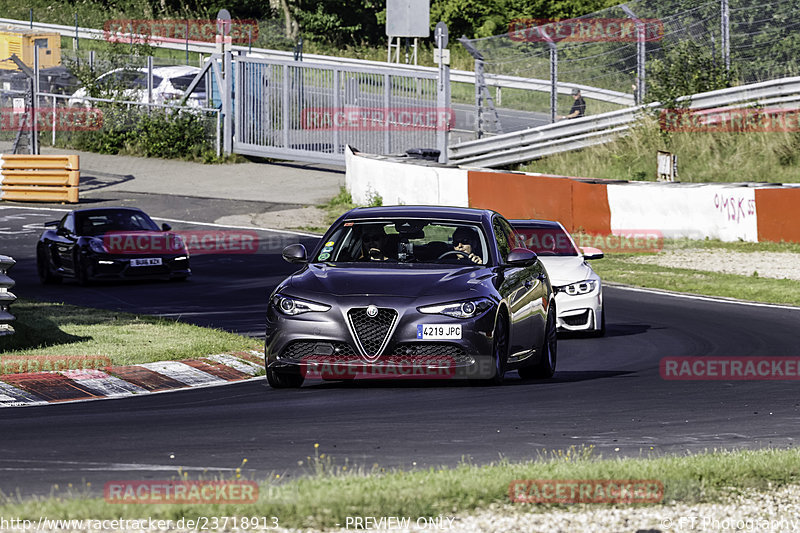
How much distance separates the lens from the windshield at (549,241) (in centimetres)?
1667

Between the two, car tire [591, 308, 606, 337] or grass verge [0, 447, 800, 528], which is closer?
grass verge [0, 447, 800, 528]

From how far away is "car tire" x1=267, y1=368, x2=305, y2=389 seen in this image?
36.5 ft

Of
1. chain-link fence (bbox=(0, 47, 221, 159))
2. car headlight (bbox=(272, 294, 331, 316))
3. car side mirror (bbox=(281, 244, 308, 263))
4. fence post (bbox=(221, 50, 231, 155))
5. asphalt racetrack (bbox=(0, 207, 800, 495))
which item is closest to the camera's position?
asphalt racetrack (bbox=(0, 207, 800, 495))

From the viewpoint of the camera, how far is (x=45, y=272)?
75.0 feet

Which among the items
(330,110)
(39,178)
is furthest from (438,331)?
(330,110)

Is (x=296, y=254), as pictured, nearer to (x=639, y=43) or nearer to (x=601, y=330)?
(x=601, y=330)

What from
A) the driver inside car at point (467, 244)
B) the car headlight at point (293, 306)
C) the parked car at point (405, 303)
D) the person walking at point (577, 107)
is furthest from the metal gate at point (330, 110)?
the car headlight at point (293, 306)

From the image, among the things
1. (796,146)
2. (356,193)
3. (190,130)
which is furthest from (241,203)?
(796,146)

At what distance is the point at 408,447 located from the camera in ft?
27.3

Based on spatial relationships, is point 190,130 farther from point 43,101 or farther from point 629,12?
point 629,12

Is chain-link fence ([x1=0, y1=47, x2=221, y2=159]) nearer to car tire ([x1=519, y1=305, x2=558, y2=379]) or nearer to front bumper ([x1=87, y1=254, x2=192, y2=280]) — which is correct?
front bumper ([x1=87, y1=254, x2=192, y2=280])

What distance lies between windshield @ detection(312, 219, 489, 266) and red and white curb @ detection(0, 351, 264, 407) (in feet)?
5.71

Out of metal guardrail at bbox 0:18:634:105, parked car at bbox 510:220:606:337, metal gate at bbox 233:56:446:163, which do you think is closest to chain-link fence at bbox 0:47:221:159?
metal gate at bbox 233:56:446:163

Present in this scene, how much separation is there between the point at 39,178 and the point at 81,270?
49.4 feet
